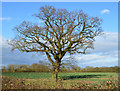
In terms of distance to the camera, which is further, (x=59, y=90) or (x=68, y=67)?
(x=68, y=67)

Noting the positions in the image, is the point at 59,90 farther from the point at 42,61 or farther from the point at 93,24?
the point at 93,24

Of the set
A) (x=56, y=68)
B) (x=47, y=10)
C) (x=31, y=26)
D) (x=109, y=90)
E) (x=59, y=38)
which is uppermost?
(x=47, y=10)

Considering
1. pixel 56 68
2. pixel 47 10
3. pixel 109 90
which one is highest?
pixel 47 10

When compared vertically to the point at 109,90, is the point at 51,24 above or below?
above

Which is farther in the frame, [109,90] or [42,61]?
[42,61]

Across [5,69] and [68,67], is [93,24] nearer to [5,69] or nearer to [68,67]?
[68,67]

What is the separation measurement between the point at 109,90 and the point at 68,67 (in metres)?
5.21

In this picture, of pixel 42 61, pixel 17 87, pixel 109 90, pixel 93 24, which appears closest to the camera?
pixel 109 90

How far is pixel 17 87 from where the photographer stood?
13.1 meters

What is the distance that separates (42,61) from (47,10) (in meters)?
6.31

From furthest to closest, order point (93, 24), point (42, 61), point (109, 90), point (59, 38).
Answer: point (93, 24), point (59, 38), point (42, 61), point (109, 90)

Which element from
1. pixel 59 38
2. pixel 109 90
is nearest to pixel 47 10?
pixel 59 38

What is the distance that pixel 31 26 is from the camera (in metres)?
18.2

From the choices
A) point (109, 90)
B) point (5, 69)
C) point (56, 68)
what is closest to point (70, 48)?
point (56, 68)
